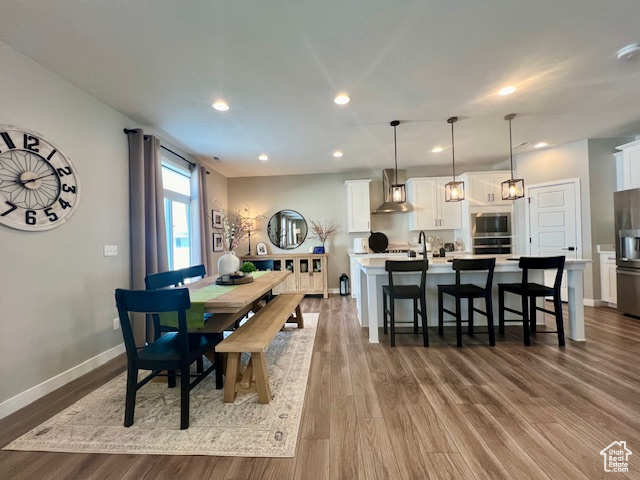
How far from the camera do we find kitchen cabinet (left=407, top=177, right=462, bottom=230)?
553 centimetres

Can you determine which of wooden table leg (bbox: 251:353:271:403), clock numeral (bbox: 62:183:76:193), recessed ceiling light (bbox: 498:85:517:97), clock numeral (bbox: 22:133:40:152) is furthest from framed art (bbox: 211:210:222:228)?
recessed ceiling light (bbox: 498:85:517:97)

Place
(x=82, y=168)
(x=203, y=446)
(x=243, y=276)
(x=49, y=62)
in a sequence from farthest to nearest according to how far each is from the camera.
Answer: (x=243, y=276), (x=82, y=168), (x=49, y=62), (x=203, y=446)

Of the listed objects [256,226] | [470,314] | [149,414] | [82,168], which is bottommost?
[149,414]

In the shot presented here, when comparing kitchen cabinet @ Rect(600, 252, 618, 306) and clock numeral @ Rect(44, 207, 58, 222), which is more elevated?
clock numeral @ Rect(44, 207, 58, 222)

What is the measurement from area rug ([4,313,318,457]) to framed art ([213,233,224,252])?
314cm

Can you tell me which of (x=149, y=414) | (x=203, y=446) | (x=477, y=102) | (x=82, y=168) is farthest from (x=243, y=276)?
(x=477, y=102)

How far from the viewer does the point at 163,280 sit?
260 cm

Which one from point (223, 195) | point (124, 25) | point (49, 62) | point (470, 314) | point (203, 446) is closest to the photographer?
point (203, 446)

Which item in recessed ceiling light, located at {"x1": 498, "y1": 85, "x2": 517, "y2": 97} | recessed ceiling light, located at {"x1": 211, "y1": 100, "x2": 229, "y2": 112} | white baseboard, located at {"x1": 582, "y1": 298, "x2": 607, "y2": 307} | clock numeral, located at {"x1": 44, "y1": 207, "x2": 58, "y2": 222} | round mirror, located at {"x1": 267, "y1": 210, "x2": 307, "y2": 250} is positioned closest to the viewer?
clock numeral, located at {"x1": 44, "y1": 207, "x2": 58, "y2": 222}

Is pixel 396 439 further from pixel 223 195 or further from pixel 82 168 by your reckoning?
pixel 223 195

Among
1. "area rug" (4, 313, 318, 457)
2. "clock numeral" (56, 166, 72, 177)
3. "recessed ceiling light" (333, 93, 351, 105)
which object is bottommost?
"area rug" (4, 313, 318, 457)

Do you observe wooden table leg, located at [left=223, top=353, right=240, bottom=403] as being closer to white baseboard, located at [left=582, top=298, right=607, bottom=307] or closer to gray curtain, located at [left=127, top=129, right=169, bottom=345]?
gray curtain, located at [left=127, top=129, right=169, bottom=345]

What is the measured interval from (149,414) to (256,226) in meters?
4.51

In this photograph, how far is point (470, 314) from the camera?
313 cm
